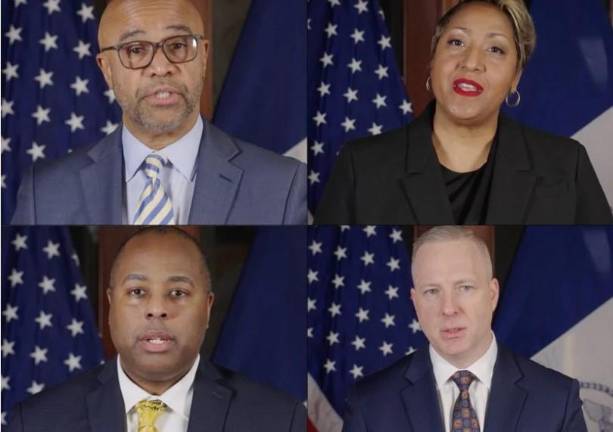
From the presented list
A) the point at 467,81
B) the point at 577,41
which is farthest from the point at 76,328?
the point at 577,41

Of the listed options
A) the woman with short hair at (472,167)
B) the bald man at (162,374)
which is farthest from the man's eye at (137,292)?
the woman with short hair at (472,167)

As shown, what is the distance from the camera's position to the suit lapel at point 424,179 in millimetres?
2516

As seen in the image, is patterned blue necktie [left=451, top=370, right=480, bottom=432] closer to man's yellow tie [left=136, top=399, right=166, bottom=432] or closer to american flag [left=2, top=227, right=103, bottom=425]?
man's yellow tie [left=136, top=399, right=166, bottom=432]

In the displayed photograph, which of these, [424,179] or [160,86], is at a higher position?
[160,86]

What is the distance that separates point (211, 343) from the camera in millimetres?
2520

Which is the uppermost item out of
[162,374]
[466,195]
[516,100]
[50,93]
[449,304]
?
[50,93]

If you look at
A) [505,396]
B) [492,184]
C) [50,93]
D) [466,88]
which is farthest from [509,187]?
[50,93]

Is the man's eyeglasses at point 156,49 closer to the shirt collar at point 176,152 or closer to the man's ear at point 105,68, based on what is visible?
the man's ear at point 105,68

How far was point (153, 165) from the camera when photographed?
2539 mm

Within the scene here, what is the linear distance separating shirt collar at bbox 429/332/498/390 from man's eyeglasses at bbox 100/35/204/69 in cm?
95

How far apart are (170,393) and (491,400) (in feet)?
2.60

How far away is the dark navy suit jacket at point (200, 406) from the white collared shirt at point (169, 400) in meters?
0.01

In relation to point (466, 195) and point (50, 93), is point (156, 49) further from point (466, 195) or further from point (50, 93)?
point (466, 195)

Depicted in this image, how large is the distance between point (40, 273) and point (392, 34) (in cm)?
107
